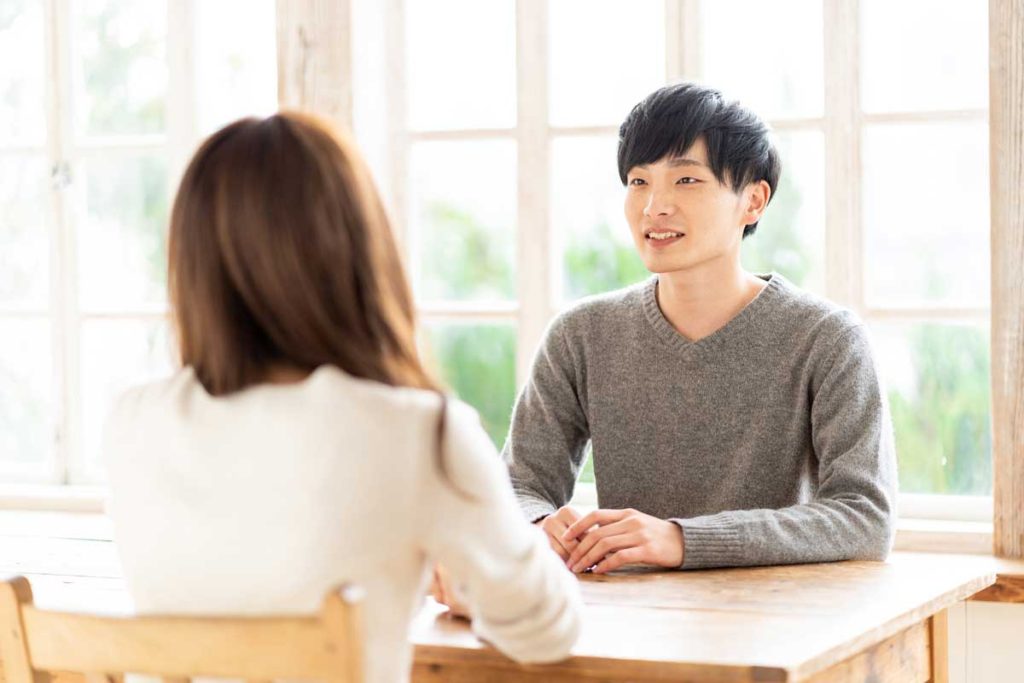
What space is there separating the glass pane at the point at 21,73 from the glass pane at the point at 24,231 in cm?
7

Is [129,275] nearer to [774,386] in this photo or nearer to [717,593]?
[774,386]

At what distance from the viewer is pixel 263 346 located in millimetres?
1363

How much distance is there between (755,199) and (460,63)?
105 centimetres

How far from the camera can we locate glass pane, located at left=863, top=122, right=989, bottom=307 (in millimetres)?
2928

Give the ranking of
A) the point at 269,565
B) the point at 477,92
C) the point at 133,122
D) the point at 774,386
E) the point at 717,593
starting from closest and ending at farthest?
the point at 269,565, the point at 717,593, the point at 774,386, the point at 477,92, the point at 133,122

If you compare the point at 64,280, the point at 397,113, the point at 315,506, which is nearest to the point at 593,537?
the point at 315,506

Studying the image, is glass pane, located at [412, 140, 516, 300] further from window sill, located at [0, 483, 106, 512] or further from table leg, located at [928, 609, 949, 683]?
table leg, located at [928, 609, 949, 683]

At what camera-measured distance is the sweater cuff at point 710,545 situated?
6.83 ft

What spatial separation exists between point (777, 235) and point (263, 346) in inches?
74.3

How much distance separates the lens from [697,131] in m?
2.41

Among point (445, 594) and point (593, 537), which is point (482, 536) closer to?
point (445, 594)

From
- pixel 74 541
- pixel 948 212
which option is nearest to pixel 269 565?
pixel 74 541

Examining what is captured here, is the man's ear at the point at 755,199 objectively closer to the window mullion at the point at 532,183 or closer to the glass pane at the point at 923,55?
the glass pane at the point at 923,55

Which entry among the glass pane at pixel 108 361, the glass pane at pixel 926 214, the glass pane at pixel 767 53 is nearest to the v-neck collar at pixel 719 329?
the glass pane at pixel 926 214
